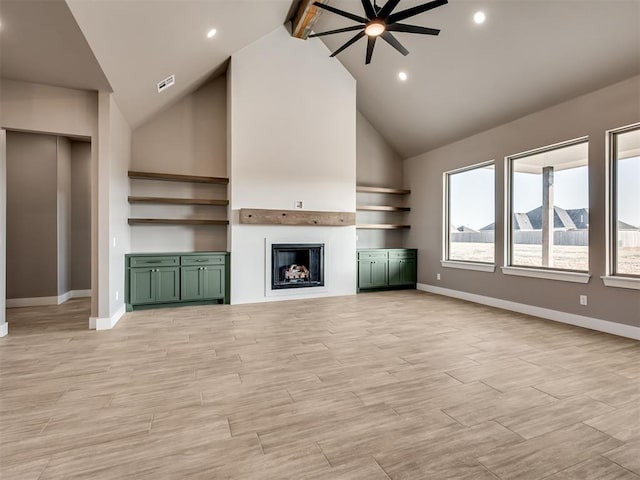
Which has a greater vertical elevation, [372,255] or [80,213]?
[80,213]

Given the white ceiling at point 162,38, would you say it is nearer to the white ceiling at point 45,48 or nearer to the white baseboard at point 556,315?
the white ceiling at point 45,48

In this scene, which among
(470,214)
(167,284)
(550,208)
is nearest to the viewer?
(550,208)

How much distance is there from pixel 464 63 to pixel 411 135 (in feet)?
6.99

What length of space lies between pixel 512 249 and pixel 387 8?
13.3ft

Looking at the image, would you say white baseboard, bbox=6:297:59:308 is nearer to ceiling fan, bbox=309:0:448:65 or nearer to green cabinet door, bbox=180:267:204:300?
green cabinet door, bbox=180:267:204:300

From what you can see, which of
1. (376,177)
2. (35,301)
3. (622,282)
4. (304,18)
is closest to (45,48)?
(304,18)

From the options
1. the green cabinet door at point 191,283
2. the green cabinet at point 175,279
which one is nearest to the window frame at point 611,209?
the green cabinet at point 175,279

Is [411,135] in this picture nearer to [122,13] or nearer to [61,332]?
[122,13]

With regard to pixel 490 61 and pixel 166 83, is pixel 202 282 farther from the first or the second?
pixel 490 61

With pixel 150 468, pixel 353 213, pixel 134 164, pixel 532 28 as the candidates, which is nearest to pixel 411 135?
pixel 353 213

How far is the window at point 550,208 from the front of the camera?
15.1 feet

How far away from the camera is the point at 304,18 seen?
5668 mm

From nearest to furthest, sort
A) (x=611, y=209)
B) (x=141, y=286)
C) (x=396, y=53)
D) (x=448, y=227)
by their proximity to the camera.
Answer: (x=611, y=209)
(x=141, y=286)
(x=396, y=53)
(x=448, y=227)

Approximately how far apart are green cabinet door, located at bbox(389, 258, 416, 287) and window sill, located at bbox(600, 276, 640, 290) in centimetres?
361
